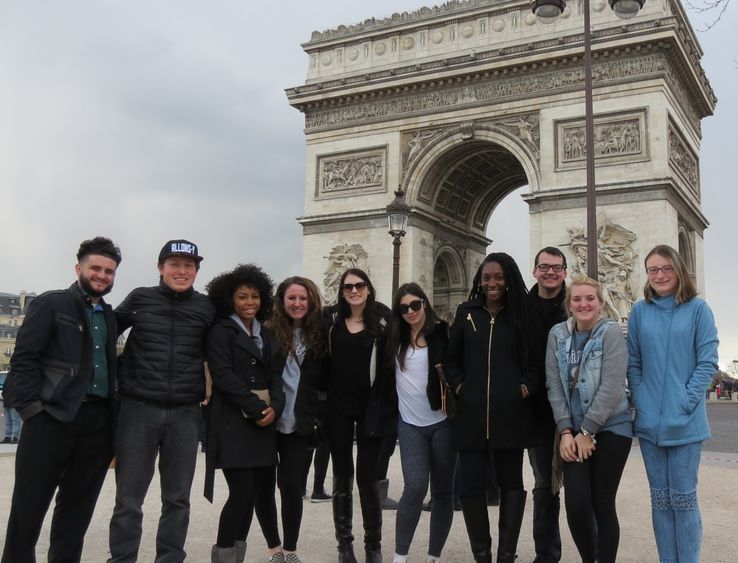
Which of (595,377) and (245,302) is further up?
(245,302)

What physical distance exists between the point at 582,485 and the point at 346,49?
2244 centimetres

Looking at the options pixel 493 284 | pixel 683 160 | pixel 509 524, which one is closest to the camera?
pixel 509 524

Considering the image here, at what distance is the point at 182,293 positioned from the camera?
14.9 feet

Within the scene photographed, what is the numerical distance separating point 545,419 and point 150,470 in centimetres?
234

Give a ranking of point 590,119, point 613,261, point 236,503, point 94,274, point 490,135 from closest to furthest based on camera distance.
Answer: point 94,274, point 236,503, point 590,119, point 613,261, point 490,135

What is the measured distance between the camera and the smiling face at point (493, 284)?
4.68m

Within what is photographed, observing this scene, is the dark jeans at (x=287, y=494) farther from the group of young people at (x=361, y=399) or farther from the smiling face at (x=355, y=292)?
the smiling face at (x=355, y=292)

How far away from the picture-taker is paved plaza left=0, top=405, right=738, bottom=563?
5.21 m

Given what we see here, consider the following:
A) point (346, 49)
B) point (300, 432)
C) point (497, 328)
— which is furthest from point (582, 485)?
point (346, 49)

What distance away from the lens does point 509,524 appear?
14.6ft

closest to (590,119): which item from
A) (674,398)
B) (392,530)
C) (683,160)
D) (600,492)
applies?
(392,530)

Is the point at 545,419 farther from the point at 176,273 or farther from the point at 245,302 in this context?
the point at 176,273

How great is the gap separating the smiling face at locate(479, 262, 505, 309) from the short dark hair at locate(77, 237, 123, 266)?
216 cm

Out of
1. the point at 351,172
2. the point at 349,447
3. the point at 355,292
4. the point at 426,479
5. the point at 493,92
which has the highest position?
the point at 493,92
